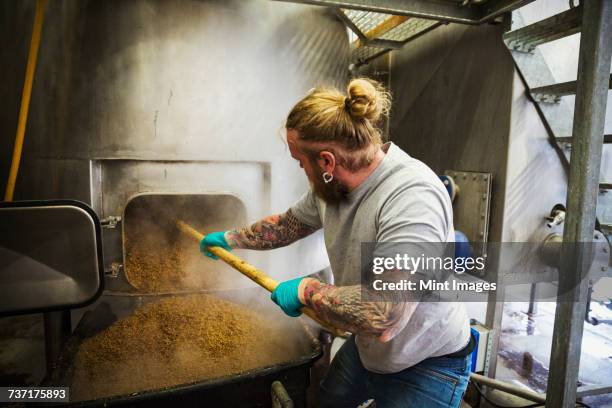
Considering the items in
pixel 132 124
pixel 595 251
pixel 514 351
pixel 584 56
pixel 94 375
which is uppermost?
pixel 584 56

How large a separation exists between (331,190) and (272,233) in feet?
1.96

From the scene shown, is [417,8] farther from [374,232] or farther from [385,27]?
[374,232]

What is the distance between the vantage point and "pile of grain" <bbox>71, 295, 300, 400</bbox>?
1.68 m

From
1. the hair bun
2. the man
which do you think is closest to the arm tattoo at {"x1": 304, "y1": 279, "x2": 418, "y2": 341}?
the man

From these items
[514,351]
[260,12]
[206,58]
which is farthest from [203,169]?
[514,351]

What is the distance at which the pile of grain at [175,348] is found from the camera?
168 centimetres

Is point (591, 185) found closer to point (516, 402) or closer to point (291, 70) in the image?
point (516, 402)

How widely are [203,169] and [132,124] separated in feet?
1.36

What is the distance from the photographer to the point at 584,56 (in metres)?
1.49

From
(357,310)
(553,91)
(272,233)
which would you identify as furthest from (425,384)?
(553,91)

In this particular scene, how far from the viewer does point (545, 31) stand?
1833mm

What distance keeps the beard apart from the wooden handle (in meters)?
0.39

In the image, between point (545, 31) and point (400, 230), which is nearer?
point (400, 230)

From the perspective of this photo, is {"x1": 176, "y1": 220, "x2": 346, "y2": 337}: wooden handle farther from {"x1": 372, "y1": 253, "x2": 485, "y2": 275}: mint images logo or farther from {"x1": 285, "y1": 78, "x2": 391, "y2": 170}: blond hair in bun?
{"x1": 285, "y1": 78, "x2": 391, "y2": 170}: blond hair in bun
